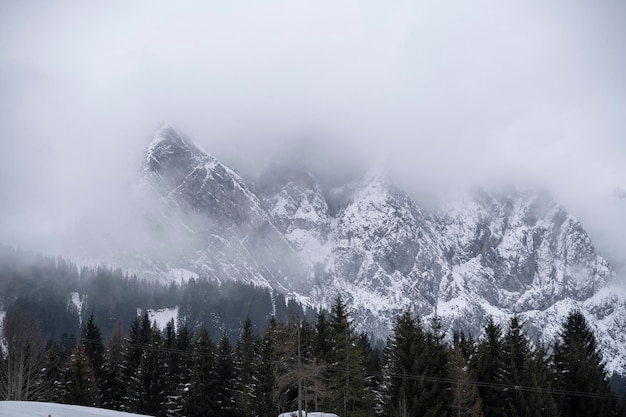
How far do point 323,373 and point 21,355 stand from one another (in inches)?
1275

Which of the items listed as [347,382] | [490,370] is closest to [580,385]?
[490,370]

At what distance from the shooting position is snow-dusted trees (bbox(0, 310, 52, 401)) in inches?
2744

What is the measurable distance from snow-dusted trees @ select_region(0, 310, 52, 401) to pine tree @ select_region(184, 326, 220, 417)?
53.0 feet

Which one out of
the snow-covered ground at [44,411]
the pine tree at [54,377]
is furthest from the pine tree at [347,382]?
the pine tree at [54,377]

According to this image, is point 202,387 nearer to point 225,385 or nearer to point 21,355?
point 225,385

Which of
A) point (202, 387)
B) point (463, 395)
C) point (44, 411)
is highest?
point (202, 387)

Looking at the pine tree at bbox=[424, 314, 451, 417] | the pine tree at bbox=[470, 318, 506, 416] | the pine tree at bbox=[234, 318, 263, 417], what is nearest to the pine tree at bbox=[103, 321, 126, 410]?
the pine tree at bbox=[234, 318, 263, 417]

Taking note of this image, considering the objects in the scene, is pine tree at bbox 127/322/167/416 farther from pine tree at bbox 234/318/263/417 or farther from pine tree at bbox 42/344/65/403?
pine tree at bbox 234/318/263/417

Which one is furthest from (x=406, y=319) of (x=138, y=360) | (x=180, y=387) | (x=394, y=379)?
(x=138, y=360)

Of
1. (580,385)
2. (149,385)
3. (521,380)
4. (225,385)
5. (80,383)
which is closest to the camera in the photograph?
(521,380)

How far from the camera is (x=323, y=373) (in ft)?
213

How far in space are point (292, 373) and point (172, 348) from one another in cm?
3180

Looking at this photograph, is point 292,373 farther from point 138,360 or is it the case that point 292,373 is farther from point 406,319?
point 138,360

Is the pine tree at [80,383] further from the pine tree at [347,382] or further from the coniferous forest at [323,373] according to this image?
the pine tree at [347,382]
